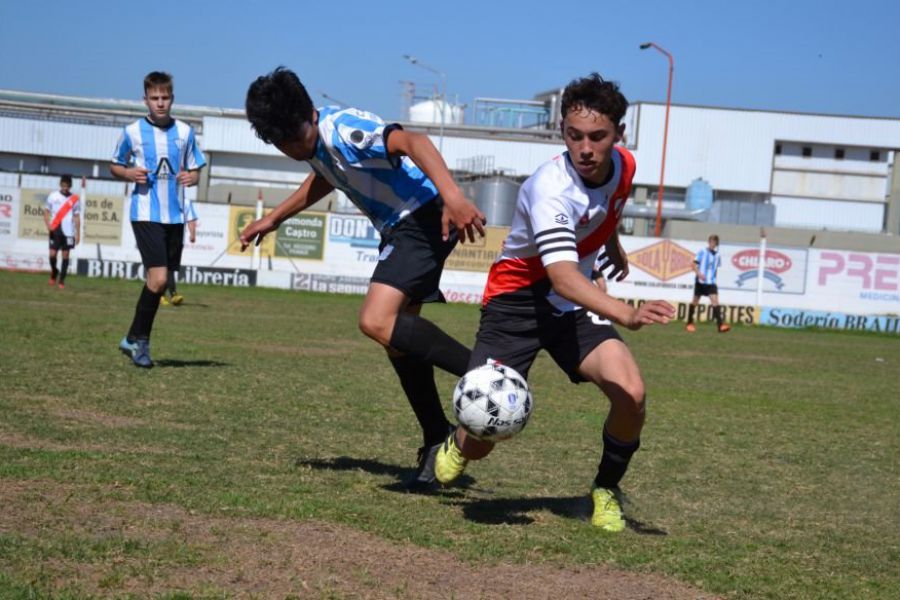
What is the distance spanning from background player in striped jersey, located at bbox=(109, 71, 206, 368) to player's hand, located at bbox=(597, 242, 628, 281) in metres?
5.26

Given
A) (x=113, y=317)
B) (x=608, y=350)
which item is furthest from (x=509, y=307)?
(x=113, y=317)

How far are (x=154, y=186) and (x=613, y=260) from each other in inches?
218

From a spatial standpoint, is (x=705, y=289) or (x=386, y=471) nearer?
(x=386, y=471)

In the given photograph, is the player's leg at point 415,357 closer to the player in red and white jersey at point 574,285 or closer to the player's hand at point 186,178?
the player in red and white jersey at point 574,285

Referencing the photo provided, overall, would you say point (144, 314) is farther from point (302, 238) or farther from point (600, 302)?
point (302, 238)

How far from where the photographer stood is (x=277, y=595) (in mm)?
3771

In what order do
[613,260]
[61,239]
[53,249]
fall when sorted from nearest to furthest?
[613,260], [61,239], [53,249]

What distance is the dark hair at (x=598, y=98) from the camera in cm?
510

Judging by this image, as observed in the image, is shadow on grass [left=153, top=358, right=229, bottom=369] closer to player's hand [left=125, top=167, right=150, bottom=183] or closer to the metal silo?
player's hand [left=125, top=167, right=150, bottom=183]

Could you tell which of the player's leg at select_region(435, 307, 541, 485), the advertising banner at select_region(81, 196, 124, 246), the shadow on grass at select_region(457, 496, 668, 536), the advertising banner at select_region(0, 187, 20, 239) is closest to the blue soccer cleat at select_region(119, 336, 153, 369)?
the shadow on grass at select_region(457, 496, 668, 536)

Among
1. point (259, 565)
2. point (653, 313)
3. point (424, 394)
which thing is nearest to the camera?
point (259, 565)

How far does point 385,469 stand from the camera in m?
6.45

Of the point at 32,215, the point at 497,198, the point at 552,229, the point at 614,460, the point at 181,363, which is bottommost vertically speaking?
the point at 181,363

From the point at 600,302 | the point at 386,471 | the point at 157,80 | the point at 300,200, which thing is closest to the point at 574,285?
the point at 600,302
